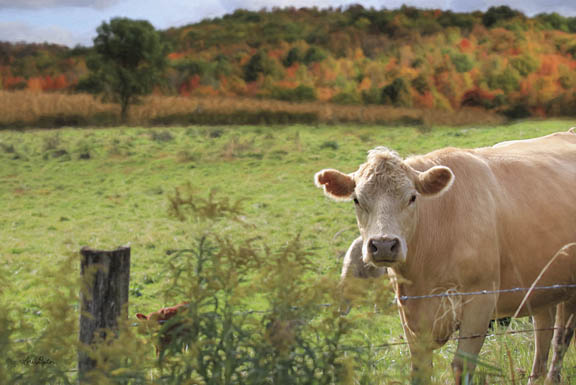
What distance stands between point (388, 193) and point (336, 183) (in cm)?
54

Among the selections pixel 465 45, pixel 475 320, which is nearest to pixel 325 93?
pixel 465 45

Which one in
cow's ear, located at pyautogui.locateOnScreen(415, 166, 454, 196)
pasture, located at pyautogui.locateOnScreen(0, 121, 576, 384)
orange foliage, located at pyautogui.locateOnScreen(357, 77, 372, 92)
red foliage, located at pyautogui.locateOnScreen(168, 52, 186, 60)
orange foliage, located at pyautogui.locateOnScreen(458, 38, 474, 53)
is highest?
orange foliage, located at pyautogui.locateOnScreen(458, 38, 474, 53)

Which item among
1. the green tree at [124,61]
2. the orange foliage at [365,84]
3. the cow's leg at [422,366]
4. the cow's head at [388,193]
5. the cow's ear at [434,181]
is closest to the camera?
the cow's leg at [422,366]

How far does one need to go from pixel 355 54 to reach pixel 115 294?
6175cm

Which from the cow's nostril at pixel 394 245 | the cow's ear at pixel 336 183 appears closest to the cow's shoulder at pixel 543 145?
the cow's ear at pixel 336 183

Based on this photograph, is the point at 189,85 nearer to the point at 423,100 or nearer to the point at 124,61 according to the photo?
the point at 124,61

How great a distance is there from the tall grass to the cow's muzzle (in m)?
36.9

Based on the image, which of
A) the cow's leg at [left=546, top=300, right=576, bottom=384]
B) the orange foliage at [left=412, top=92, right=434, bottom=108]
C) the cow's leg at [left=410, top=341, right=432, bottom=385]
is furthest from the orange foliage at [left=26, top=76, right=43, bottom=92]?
the cow's leg at [left=410, top=341, right=432, bottom=385]

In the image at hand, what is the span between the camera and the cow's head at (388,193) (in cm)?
439

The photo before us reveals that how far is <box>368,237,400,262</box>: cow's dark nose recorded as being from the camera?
4277 millimetres

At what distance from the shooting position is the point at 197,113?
4400cm

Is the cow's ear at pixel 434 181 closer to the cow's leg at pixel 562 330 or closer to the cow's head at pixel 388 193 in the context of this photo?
the cow's head at pixel 388 193

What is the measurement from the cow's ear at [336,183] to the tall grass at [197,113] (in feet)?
118
